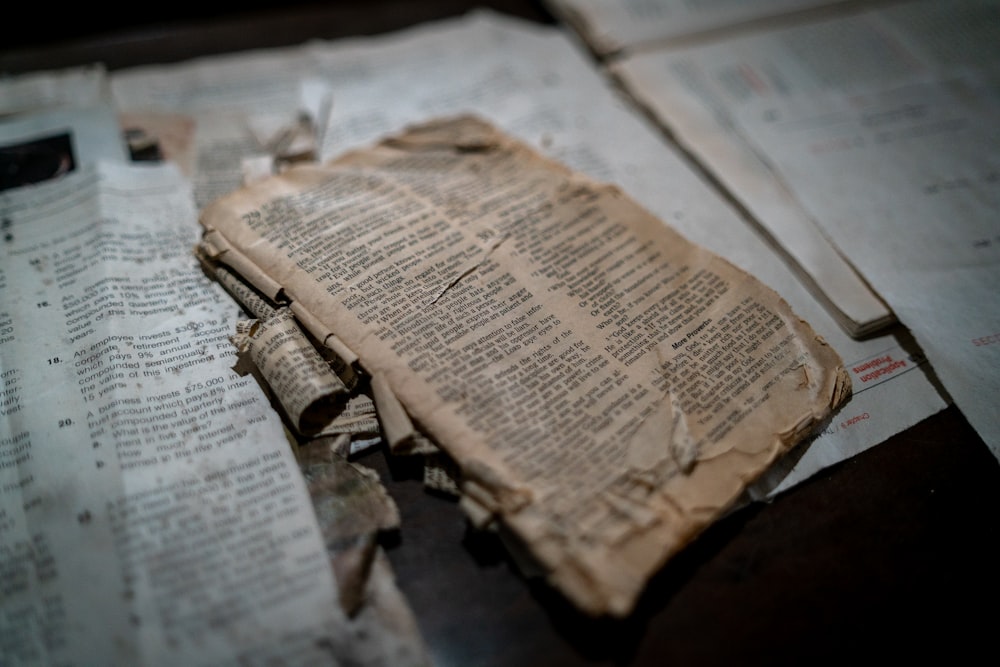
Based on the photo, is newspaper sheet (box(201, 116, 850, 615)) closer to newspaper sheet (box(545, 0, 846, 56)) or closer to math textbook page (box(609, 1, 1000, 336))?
math textbook page (box(609, 1, 1000, 336))

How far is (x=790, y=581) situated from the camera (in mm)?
412

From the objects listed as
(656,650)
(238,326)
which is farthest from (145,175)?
(656,650)

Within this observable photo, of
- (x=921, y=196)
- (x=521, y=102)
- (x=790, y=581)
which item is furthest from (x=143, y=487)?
(x=921, y=196)

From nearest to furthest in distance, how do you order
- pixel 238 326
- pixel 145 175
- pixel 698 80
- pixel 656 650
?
1. pixel 656 650
2. pixel 238 326
3. pixel 145 175
4. pixel 698 80

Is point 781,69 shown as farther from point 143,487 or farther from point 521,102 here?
point 143,487

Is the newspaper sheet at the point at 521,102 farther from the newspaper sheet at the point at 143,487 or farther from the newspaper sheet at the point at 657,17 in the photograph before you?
the newspaper sheet at the point at 143,487

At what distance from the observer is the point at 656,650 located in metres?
0.38

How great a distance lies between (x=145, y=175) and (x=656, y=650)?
0.59 metres

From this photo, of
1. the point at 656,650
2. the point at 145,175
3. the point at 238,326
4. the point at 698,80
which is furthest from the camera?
the point at 698,80

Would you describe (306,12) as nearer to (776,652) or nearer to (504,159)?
A: (504,159)

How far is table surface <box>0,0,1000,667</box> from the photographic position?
0.39 metres

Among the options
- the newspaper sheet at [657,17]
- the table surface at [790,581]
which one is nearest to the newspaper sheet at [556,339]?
the table surface at [790,581]

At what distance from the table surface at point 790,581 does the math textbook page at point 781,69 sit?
0.80ft

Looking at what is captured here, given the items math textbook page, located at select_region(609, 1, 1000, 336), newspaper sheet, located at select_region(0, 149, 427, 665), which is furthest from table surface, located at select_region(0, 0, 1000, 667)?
math textbook page, located at select_region(609, 1, 1000, 336)
